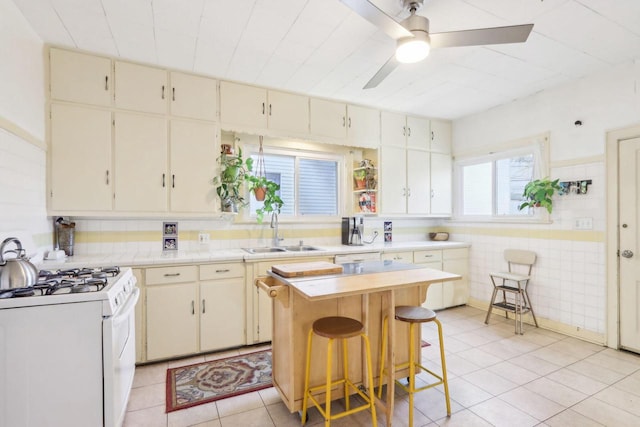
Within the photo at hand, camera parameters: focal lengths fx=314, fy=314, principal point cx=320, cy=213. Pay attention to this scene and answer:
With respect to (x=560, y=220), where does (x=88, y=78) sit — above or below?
above

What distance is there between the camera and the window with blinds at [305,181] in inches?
151

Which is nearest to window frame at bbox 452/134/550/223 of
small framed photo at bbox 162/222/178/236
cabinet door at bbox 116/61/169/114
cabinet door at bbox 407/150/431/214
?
cabinet door at bbox 407/150/431/214

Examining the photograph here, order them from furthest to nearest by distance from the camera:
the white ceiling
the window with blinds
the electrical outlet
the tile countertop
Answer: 1. the window with blinds
2. the electrical outlet
3. the tile countertop
4. the white ceiling

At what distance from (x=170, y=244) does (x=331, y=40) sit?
2460 mm

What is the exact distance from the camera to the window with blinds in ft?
12.6

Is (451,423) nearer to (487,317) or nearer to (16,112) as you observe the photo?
(487,317)

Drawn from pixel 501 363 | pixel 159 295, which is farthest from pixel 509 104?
pixel 159 295

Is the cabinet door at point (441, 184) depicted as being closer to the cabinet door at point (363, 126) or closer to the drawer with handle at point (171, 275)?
the cabinet door at point (363, 126)

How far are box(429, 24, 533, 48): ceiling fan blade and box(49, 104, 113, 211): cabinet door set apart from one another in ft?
9.00

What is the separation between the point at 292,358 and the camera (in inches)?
75.5

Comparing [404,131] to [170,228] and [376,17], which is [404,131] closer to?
[376,17]

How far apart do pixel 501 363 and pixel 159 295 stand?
3.01 meters

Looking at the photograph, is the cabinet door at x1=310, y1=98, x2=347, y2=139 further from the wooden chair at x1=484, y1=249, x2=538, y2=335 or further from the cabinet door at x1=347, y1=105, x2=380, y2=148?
the wooden chair at x1=484, y1=249, x2=538, y2=335

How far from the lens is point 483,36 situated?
1.90 metres
